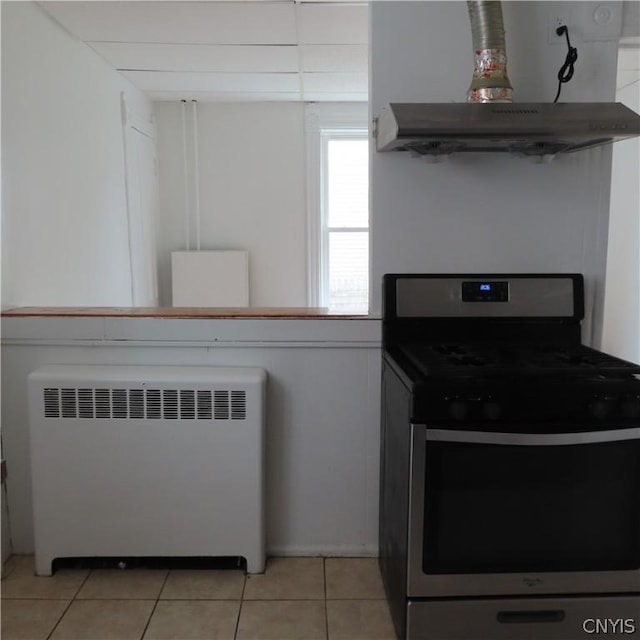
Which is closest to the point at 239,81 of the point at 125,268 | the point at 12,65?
the point at 125,268

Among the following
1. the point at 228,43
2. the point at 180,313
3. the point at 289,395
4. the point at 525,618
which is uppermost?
the point at 228,43

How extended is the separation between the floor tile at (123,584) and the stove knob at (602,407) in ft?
4.72

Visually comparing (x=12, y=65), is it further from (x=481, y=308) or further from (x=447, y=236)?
(x=481, y=308)

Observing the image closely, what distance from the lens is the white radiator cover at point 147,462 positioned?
185 centimetres

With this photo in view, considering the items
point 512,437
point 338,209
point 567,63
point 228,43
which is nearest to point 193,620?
point 512,437

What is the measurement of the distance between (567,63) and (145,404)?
173 cm

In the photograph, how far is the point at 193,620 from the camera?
1709 millimetres

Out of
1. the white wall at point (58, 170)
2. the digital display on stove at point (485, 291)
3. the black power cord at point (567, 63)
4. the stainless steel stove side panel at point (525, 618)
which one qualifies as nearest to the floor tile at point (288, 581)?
the stainless steel stove side panel at point (525, 618)

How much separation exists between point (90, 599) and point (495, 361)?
1467mm

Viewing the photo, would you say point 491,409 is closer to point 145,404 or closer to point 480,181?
point 480,181

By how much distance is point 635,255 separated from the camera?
3.28 metres

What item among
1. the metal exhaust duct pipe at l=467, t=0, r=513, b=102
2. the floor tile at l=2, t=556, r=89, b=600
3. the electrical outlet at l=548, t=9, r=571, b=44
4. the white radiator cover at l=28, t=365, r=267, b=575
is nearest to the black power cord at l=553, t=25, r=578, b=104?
the electrical outlet at l=548, t=9, r=571, b=44

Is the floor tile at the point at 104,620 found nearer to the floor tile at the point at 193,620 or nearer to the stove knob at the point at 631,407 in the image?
the floor tile at the point at 193,620

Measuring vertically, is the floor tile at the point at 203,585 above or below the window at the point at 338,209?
below
